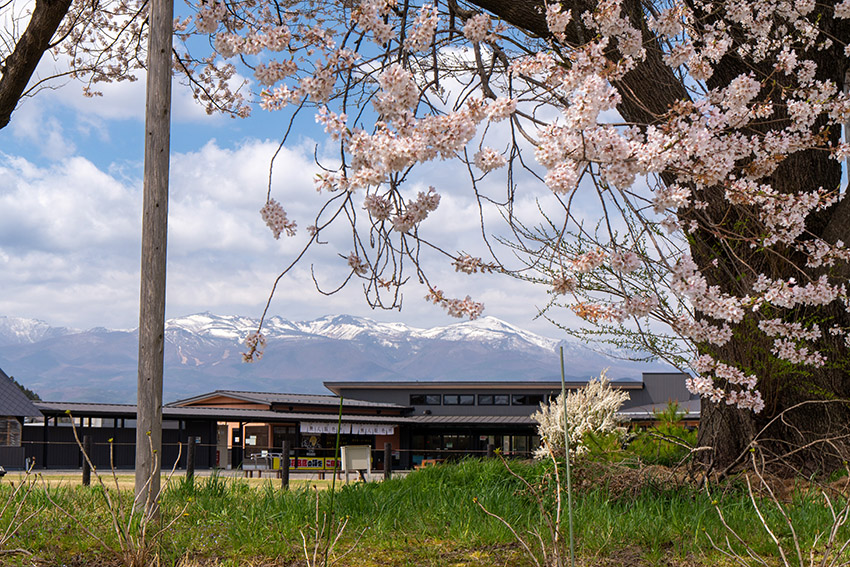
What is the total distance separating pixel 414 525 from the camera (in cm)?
459

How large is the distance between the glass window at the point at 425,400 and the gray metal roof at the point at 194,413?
529 cm

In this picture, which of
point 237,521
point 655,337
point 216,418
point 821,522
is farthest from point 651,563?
point 216,418

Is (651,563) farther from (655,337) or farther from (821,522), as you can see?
(655,337)

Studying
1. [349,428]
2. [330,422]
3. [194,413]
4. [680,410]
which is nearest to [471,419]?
[349,428]

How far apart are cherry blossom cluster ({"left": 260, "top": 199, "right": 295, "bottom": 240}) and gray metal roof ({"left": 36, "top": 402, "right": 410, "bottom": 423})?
2394 centimetres

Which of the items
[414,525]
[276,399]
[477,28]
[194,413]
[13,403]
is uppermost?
[477,28]

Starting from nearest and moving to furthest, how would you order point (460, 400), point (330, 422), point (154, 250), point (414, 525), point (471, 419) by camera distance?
1. point (414, 525)
2. point (154, 250)
3. point (330, 422)
4. point (471, 419)
5. point (460, 400)

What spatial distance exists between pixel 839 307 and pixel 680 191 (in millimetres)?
4333

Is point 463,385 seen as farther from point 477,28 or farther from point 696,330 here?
point 477,28

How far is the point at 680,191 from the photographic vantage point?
147 inches

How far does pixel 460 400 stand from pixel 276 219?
35.6 m

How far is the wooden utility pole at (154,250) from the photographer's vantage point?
498 centimetres

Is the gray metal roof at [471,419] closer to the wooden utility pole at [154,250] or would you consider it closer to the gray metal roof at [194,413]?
the gray metal roof at [194,413]

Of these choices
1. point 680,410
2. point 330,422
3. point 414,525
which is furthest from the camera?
point 680,410
